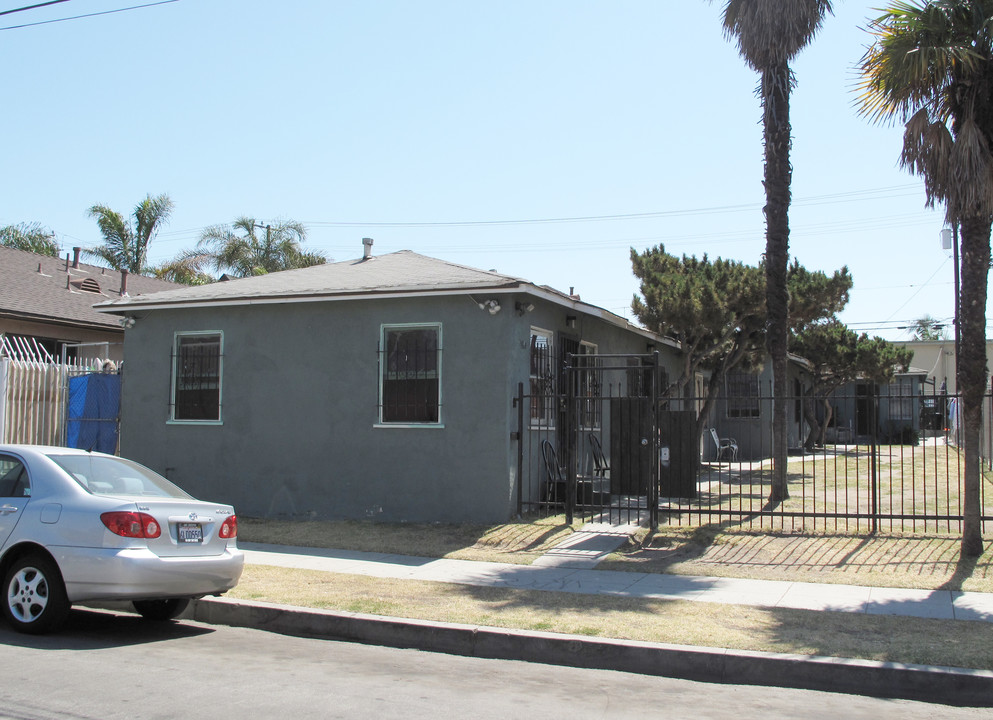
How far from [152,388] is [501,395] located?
6.33 meters

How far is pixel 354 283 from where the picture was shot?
44.2 feet

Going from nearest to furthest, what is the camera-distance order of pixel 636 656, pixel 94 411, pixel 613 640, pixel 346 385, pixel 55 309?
1. pixel 636 656
2. pixel 613 640
3. pixel 346 385
4. pixel 94 411
5. pixel 55 309

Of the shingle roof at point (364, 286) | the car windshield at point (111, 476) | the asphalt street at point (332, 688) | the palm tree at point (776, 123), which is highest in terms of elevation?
the palm tree at point (776, 123)

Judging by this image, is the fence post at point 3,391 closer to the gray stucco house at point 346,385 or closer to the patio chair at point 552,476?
the gray stucco house at point 346,385

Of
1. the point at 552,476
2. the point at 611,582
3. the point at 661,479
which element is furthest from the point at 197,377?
the point at 611,582

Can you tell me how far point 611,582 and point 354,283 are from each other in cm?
645

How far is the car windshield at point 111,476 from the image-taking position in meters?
7.34

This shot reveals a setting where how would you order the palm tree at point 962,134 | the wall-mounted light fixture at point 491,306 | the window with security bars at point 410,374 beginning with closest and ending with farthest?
the palm tree at point 962,134 → the wall-mounted light fixture at point 491,306 → the window with security bars at point 410,374

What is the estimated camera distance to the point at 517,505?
12.5 metres

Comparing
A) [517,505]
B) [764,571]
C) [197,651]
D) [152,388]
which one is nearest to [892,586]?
[764,571]

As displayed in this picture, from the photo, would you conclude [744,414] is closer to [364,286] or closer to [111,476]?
[364,286]

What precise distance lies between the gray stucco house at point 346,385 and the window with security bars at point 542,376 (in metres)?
0.09

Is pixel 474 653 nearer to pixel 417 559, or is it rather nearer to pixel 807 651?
pixel 807 651

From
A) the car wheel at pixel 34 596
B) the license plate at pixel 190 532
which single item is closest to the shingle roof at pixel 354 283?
the license plate at pixel 190 532
